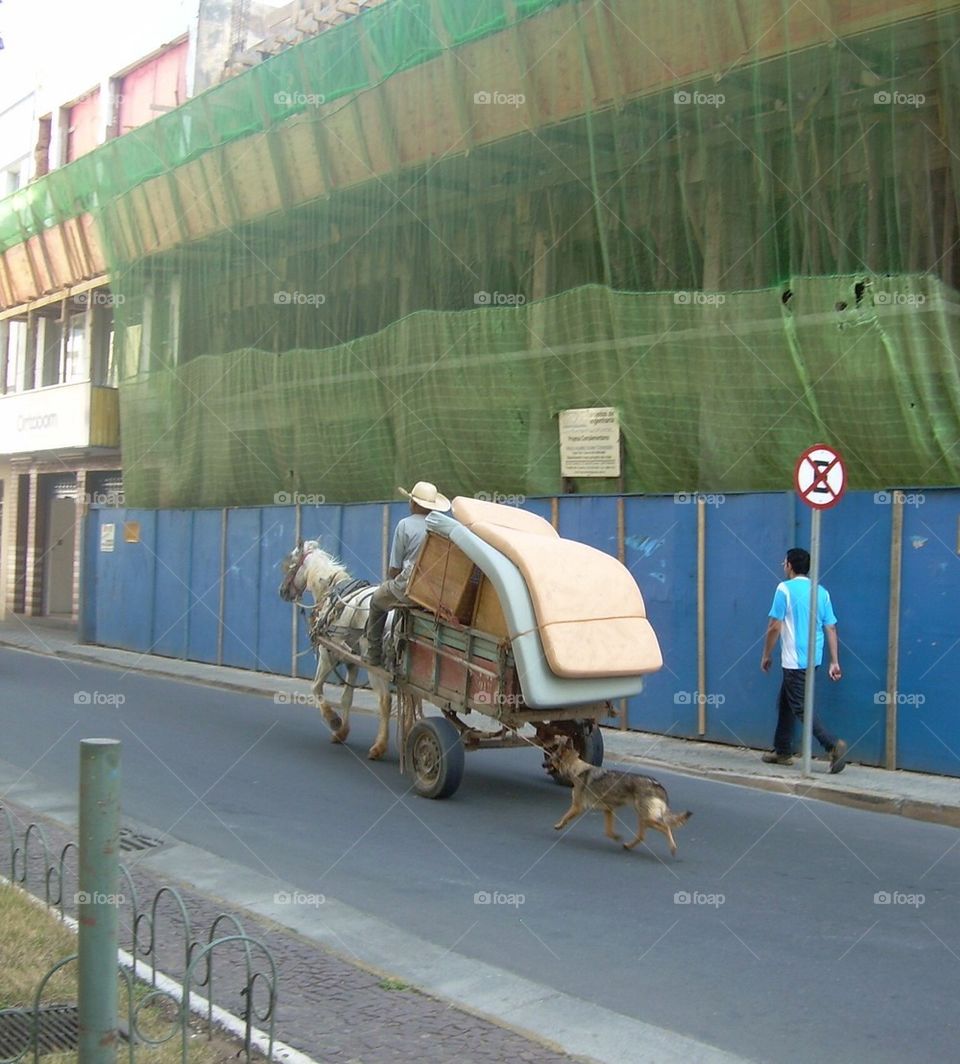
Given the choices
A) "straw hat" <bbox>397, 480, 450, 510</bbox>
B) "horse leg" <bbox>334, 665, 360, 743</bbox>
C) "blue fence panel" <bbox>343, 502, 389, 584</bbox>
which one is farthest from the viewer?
"blue fence panel" <bbox>343, 502, 389, 584</bbox>

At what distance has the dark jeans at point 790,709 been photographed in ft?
36.5

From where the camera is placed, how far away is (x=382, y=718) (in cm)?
1118

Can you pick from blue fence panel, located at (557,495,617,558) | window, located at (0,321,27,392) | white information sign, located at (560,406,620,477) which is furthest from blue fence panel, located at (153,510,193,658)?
window, located at (0,321,27,392)

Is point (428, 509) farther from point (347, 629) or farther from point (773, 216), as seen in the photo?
point (773, 216)

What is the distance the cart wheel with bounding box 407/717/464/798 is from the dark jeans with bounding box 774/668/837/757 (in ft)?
10.9

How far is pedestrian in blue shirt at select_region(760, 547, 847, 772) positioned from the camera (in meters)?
11.1

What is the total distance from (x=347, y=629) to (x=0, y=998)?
6588 mm

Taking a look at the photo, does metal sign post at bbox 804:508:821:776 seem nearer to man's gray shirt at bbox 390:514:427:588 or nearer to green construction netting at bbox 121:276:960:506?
green construction netting at bbox 121:276:960:506

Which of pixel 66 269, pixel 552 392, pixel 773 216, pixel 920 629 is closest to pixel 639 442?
pixel 552 392

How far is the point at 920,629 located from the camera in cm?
1098

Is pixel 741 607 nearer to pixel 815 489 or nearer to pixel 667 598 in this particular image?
pixel 667 598

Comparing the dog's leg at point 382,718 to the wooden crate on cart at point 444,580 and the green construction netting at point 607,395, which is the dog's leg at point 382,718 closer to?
the wooden crate on cart at point 444,580

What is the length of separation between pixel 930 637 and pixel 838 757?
1.33 meters

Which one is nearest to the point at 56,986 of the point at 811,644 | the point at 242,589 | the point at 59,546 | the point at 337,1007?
the point at 337,1007
